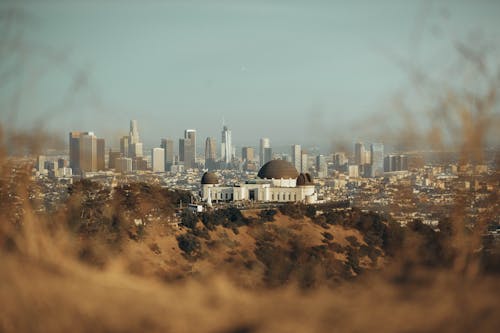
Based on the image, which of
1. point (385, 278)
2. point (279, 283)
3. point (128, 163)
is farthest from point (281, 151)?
point (385, 278)

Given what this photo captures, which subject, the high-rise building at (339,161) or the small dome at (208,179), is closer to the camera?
the high-rise building at (339,161)

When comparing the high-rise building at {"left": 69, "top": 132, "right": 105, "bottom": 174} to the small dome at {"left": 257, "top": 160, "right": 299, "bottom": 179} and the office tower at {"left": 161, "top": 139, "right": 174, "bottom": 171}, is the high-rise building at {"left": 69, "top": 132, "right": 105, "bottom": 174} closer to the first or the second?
the small dome at {"left": 257, "top": 160, "right": 299, "bottom": 179}

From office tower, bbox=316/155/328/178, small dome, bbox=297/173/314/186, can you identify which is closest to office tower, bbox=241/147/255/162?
office tower, bbox=316/155/328/178

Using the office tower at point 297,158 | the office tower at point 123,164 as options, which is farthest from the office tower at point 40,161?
the office tower at point 297,158

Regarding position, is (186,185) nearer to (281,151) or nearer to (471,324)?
(281,151)

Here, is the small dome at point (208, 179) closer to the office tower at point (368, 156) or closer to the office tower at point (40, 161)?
the office tower at point (368, 156)

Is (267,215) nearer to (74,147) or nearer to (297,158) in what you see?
(297,158)
